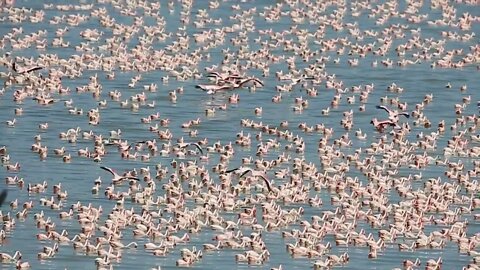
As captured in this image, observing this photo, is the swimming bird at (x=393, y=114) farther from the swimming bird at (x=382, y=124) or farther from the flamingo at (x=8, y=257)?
the flamingo at (x=8, y=257)

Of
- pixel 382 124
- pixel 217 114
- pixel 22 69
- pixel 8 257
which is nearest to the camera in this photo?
pixel 8 257

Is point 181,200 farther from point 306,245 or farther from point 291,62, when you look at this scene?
point 291,62

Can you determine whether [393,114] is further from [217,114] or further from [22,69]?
[22,69]

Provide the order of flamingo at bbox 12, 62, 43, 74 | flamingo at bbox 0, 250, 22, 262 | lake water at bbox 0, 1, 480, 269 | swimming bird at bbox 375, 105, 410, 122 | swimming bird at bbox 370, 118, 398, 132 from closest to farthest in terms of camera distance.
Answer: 1. flamingo at bbox 0, 250, 22, 262
2. lake water at bbox 0, 1, 480, 269
3. swimming bird at bbox 370, 118, 398, 132
4. swimming bird at bbox 375, 105, 410, 122
5. flamingo at bbox 12, 62, 43, 74

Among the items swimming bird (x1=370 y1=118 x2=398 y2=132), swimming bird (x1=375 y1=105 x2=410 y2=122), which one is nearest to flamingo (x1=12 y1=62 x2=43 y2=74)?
swimming bird (x1=375 y1=105 x2=410 y2=122)

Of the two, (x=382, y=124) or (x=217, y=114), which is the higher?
(x=217, y=114)

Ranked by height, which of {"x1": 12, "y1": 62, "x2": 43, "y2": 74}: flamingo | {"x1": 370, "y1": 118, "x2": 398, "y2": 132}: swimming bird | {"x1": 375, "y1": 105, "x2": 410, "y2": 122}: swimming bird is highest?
{"x1": 12, "y1": 62, "x2": 43, "y2": 74}: flamingo

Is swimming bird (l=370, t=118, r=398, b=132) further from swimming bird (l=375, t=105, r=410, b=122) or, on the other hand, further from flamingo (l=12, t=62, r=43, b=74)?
flamingo (l=12, t=62, r=43, b=74)

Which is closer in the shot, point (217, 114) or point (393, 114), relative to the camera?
point (393, 114)

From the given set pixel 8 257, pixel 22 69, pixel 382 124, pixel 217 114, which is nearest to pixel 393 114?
pixel 382 124

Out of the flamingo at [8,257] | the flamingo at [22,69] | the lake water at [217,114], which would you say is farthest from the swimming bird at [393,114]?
the flamingo at [8,257]
